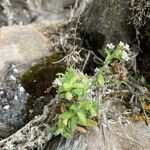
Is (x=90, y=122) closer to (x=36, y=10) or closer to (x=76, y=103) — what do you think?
(x=76, y=103)

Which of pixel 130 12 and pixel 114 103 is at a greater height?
pixel 130 12

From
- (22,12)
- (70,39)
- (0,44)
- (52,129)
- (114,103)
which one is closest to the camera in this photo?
(52,129)

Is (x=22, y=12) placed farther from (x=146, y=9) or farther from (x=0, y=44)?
(x=146, y=9)

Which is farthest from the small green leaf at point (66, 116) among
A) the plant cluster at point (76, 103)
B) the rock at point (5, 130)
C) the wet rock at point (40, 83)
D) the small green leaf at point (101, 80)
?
the rock at point (5, 130)

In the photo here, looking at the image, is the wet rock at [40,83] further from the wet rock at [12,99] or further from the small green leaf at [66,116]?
the small green leaf at [66,116]

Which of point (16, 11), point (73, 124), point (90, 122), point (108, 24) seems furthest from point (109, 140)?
point (16, 11)

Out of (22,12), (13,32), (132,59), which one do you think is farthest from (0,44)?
(22,12)
